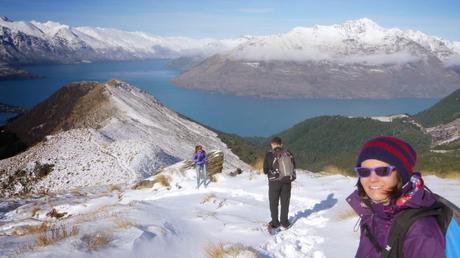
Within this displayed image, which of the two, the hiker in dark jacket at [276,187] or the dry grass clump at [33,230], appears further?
the hiker in dark jacket at [276,187]

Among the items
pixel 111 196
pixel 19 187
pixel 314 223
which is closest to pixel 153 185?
pixel 111 196

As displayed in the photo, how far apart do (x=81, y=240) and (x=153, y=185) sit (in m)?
Answer: 15.2

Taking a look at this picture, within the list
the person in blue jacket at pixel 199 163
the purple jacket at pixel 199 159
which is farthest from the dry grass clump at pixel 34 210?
the purple jacket at pixel 199 159

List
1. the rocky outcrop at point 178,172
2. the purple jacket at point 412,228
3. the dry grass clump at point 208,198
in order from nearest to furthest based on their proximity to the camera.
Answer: the purple jacket at point 412,228 → the dry grass clump at point 208,198 → the rocky outcrop at point 178,172

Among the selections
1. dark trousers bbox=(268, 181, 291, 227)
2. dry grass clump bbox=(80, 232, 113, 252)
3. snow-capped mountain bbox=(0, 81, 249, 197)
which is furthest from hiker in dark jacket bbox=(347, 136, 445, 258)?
snow-capped mountain bbox=(0, 81, 249, 197)

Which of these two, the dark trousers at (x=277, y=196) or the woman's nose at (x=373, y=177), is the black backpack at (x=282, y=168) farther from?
the woman's nose at (x=373, y=177)

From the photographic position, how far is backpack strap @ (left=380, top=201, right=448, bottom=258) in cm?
328

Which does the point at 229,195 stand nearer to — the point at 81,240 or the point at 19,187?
the point at 81,240

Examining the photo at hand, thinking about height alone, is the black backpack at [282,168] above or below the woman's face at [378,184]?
below

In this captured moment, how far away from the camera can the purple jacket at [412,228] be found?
10.5 ft

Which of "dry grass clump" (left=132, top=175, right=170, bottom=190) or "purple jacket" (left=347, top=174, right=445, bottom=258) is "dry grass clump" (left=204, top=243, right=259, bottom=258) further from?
"dry grass clump" (left=132, top=175, right=170, bottom=190)

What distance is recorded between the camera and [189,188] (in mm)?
20562

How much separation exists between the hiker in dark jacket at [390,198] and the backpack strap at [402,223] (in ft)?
0.10

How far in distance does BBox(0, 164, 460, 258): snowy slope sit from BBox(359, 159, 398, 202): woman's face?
12.5 feet
